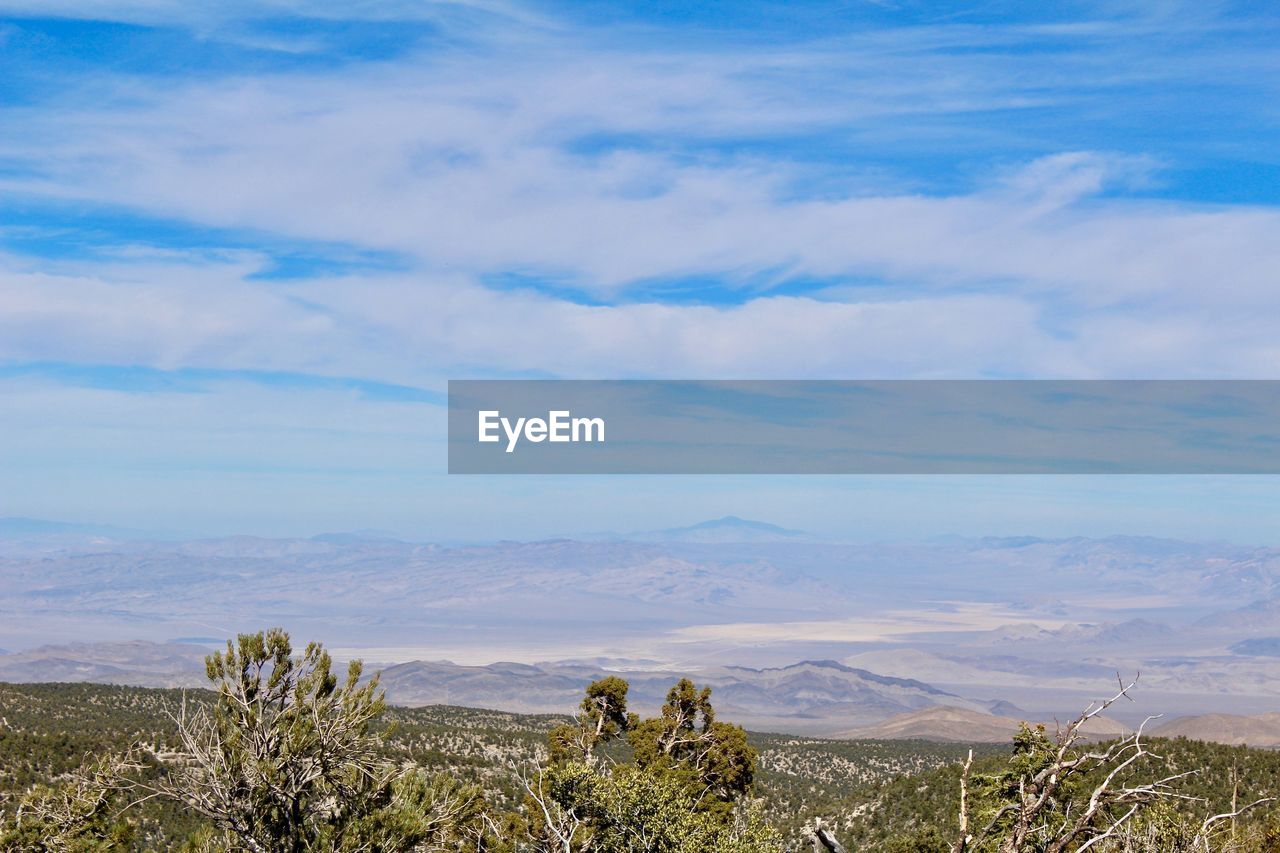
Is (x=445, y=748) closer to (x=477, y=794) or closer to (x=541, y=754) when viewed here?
(x=541, y=754)

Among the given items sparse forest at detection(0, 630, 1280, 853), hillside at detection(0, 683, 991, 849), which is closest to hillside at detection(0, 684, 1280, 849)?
hillside at detection(0, 683, 991, 849)

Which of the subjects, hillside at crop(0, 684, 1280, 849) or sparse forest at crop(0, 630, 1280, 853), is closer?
sparse forest at crop(0, 630, 1280, 853)

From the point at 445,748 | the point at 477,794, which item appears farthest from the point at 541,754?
the point at 445,748

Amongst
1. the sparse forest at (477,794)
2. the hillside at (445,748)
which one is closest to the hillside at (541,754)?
the hillside at (445,748)

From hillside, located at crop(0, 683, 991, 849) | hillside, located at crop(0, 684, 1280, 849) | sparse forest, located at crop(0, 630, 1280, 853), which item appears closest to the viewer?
sparse forest, located at crop(0, 630, 1280, 853)

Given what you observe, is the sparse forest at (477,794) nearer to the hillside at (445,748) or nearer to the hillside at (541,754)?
the hillside at (541,754)

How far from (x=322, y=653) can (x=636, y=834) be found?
7741mm

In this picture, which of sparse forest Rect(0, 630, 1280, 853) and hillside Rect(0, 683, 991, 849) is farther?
hillside Rect(0, 683, 991, 849)

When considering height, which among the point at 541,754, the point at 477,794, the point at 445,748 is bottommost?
the point at 445,748

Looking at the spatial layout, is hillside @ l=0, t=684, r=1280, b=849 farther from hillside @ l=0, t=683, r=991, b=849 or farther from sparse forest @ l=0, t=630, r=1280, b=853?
sparse forest @ l=0, t=630, r=1280, b=853

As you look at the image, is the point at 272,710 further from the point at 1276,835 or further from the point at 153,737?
the point at 153,737

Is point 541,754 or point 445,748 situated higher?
point 541,754

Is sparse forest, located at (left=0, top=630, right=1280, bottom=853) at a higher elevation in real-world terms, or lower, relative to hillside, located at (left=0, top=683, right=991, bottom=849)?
higher

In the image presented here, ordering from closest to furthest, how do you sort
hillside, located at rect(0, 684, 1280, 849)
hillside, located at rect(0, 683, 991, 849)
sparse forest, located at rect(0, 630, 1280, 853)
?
sparse forest, located at rect(0, 630, 1280, 853), hillside, located at rect(0, 684, 1280, 849), hillside, located at rect(0, 683, 991, 849)
